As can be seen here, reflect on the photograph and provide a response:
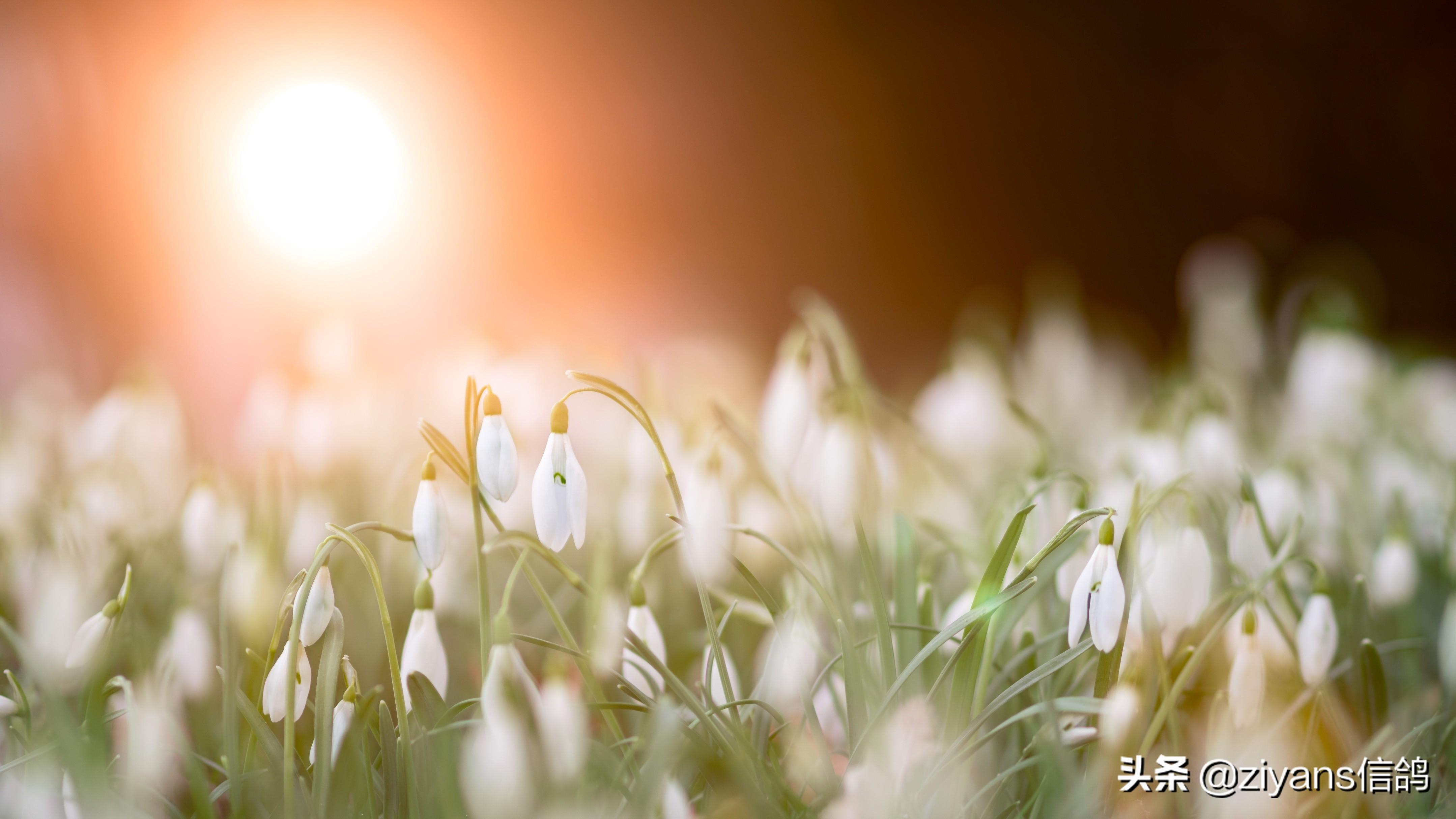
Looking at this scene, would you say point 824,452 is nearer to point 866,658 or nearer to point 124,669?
point 866,658

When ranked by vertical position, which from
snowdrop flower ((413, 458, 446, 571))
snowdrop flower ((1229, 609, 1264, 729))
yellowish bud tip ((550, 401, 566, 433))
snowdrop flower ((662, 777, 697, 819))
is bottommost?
snowdrop flower ((662, 777, 697, 819))

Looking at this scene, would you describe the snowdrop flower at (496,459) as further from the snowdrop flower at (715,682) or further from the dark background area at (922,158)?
A: the dark background area at (922,158)

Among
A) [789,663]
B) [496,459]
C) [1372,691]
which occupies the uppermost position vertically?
[496,459]

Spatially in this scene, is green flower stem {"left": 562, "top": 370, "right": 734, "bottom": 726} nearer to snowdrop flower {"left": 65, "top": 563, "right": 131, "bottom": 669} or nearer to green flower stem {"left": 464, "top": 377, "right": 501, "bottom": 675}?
green flower stem {"left": 464, "top": 377, "right": 501, "bottom": 675}

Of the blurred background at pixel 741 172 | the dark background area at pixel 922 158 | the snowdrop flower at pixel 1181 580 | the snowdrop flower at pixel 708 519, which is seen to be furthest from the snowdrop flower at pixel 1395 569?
the dark background area at pixel 922 158

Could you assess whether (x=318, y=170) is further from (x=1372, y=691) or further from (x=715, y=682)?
(x=1372, y=691)

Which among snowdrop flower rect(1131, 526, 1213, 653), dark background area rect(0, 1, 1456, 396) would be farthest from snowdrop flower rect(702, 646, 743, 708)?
dark background area rect(0, 1, 1456, 396)

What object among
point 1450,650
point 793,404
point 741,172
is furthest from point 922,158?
point 1450,650
